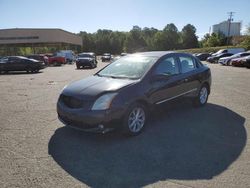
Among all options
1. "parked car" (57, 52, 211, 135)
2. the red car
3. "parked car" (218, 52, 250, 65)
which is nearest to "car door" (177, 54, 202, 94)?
"parked car" (57, 52, 211, 135)

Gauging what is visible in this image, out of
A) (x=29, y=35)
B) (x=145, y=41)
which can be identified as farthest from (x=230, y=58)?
(x=145, y=41)

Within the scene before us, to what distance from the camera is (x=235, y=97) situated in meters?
10.0

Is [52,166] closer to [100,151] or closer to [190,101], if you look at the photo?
[100,151]

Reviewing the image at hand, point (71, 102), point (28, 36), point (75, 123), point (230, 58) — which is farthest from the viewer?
point (28, 36)

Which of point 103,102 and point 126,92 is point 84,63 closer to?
point 126,92

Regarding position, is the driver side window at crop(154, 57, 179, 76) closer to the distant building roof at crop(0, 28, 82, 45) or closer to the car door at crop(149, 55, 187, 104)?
the car door at crop(149, 55, 187, 104)

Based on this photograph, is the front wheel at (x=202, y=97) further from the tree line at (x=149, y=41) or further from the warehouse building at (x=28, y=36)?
the tree line at (x=149, y=41)

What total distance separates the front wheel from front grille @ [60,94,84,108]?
384 centimetres

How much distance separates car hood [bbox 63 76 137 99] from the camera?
17.7 ft

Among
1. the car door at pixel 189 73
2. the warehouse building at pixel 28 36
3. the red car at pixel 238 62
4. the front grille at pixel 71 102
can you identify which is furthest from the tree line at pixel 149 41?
the front grille at pixel 71 102

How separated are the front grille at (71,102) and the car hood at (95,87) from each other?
3.5 inches

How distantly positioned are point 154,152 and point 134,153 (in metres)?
0.35

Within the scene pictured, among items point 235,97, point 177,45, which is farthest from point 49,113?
point 177,45

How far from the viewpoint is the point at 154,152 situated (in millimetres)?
4848
